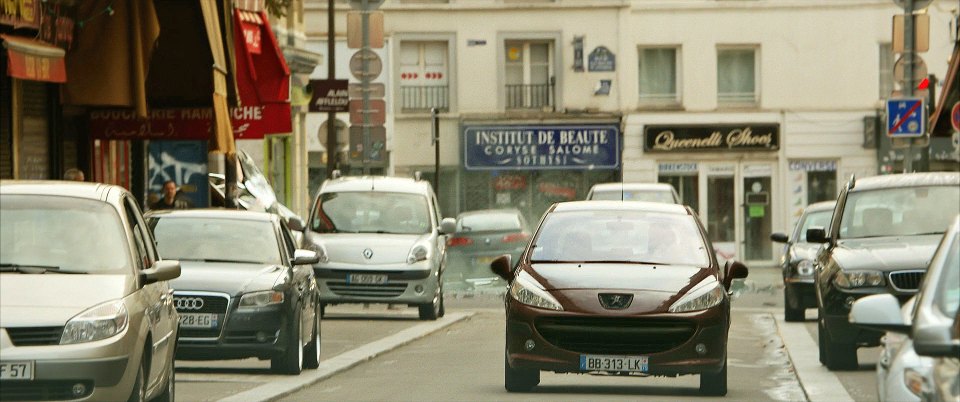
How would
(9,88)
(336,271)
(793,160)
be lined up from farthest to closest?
1. (793,160)
2. (336,271)
3. (9,88)

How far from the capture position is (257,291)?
56.3 feet

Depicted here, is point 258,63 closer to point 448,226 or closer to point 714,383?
point 448,226

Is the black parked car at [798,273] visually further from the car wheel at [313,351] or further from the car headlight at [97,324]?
the car headlight at [97,324]

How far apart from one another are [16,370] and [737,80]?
43.2 metres

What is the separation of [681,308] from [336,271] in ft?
40.6

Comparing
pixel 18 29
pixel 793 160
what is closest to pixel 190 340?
pixel 18 29

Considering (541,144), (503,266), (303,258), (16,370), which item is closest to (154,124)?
(303,258)

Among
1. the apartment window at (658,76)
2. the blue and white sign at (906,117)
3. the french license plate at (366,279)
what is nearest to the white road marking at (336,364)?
the french license plate at (366,279)

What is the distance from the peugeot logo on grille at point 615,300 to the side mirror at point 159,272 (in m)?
3.64

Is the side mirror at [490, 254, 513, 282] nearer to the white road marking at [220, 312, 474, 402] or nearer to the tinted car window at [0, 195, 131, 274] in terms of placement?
the white road marking at [220, 312, 474, 402]

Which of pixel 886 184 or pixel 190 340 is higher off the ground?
pixel 886 184

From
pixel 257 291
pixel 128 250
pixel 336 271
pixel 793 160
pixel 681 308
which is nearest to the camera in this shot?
pixel 128 250

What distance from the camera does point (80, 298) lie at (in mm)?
11086

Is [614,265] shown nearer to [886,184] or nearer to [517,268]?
[517,268]
